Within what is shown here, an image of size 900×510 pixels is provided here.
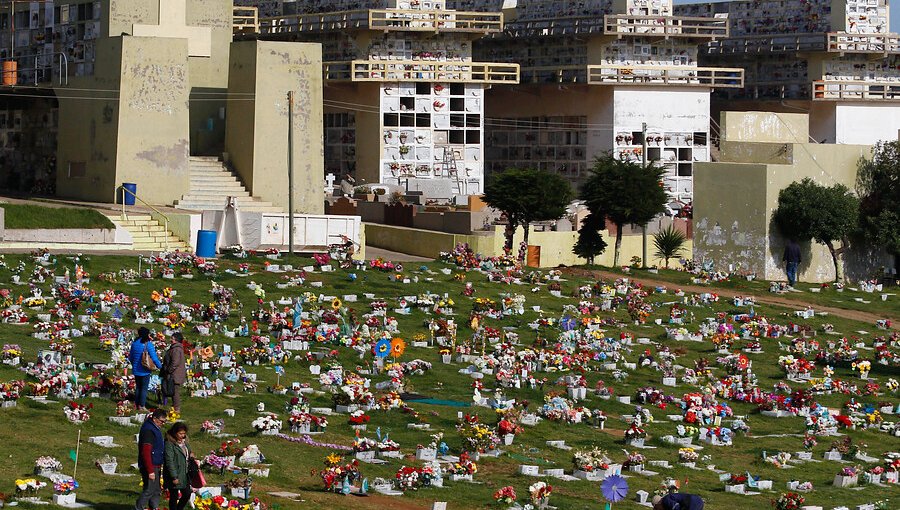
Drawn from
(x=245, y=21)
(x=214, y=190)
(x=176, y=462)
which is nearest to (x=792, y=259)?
(x=214, y=190)

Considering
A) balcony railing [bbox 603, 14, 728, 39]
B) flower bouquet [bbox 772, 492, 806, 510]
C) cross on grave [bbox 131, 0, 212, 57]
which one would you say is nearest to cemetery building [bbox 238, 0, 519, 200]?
balcony railing [bbox 603, 14, 728, 39]

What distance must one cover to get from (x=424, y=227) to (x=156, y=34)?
1268 cm

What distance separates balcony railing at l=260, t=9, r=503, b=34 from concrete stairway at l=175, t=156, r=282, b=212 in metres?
25.9

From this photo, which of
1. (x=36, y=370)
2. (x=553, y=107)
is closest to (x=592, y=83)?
(x=553, y=107)

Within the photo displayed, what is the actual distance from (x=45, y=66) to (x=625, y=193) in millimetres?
24072

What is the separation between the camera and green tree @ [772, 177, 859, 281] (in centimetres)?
6762

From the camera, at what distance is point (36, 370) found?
1319 inches

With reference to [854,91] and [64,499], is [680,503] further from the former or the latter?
[854,91]

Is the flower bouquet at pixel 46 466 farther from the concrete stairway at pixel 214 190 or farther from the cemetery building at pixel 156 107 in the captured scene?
the cemetery building at pixel 156 107

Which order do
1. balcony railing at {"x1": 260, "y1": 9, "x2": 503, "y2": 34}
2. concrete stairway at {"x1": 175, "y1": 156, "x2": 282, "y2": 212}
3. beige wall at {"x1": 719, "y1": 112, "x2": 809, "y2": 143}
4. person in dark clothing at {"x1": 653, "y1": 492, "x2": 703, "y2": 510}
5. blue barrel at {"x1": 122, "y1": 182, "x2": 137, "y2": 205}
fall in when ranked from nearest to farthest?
person in dark clothing at {"x1": 653, "y1": 492, "x2": 703, "y2": 510}, blue barrel at {"x1": 122, "y1": 182, "x2": 137, "y2": 205}, concrete stairway at {"x1": 175, "y1": 156, "x2": 282, "y2": 212}, beige wall at {"x1": 719, "y1": 112, "x2": 809, "y2": 143}, balcony railing at {"x1": 260, "y1": 9, "x2": 503, "y2": 34}

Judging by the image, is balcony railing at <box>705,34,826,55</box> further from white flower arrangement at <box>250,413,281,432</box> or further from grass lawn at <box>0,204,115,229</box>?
white flower arrangement at <box>250,413,281,432</box>

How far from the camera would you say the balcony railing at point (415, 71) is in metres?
93.8

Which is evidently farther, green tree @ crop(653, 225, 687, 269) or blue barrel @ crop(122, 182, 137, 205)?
green tree @ crop(653, 225, 687, 269)

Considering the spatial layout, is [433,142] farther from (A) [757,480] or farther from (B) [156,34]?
(A) [757,480]
